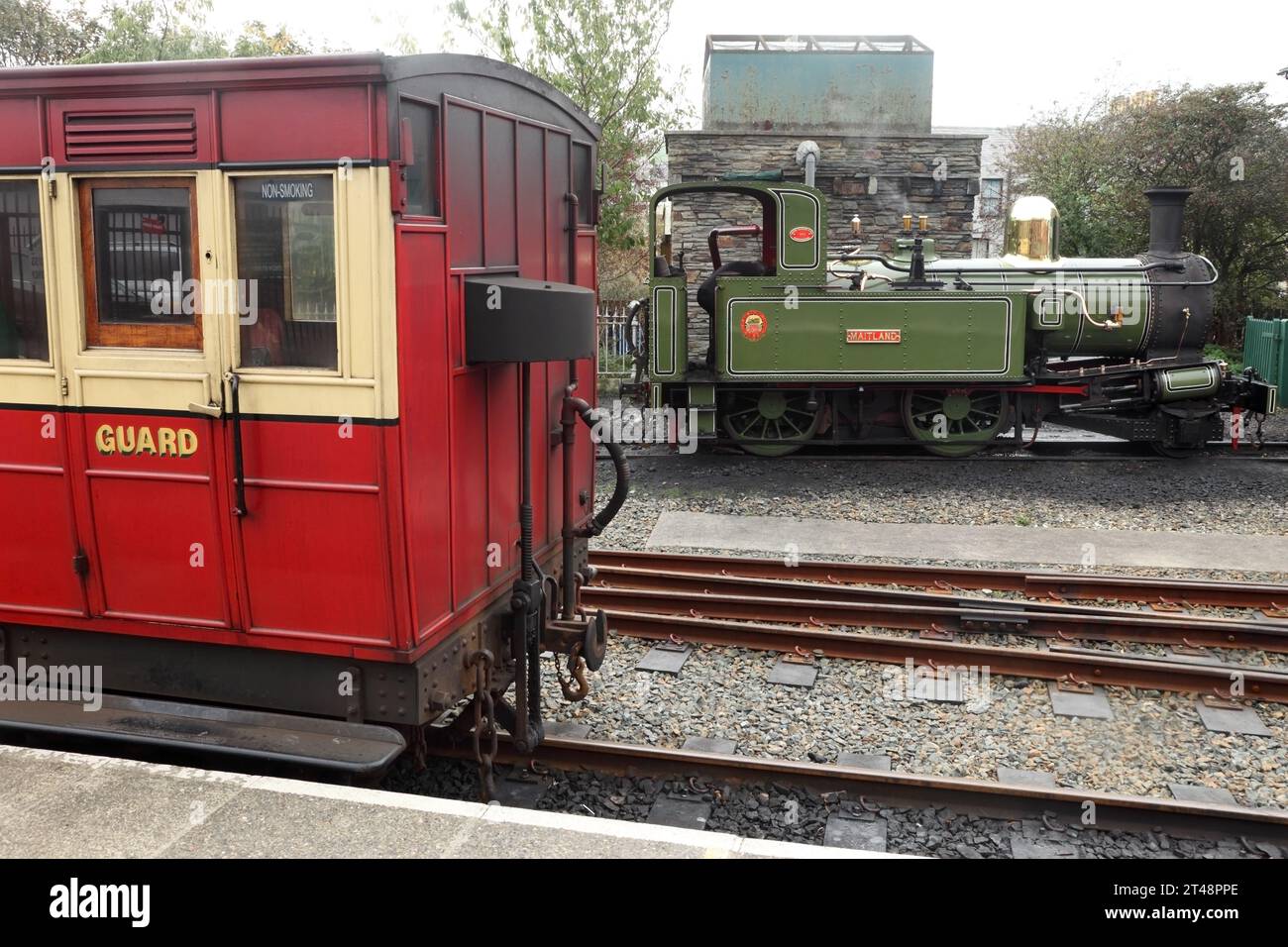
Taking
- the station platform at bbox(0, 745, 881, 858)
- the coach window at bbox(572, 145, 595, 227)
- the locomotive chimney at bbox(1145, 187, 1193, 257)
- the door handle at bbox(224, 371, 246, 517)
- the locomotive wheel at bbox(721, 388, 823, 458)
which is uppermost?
the locomotive chimney at bbox(1145, 187, 1193, 257)

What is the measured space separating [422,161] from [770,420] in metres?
10.2

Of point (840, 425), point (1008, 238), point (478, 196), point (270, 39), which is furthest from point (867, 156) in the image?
point (478, 196)

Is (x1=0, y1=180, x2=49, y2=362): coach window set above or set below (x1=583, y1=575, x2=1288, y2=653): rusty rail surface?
above

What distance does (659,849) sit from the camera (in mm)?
3584

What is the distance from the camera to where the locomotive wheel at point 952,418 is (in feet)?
44.7

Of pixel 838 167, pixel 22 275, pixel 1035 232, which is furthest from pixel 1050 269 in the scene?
pixel 22 275

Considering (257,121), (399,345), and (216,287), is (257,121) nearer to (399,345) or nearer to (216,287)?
(216,287)

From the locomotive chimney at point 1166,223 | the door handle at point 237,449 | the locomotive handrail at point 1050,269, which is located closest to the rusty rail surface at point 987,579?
the door handle at point 237,449

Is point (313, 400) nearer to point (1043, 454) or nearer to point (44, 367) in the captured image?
point (44, 367)

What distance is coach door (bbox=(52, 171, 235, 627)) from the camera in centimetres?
414

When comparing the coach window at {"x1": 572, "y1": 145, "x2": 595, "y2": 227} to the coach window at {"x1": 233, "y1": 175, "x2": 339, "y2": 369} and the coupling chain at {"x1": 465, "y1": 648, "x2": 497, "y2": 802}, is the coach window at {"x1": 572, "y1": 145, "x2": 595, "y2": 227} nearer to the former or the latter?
the coach window at {"x1": 233, "y1": 175, "x2": 339, "y2": 369}

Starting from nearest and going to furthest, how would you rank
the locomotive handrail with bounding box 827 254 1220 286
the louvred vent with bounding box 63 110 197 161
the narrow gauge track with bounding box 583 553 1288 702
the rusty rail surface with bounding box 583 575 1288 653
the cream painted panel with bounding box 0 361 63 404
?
the louvred vent with bounding box 63 110 197 161
the cream painted panel with bounding box 0 361 63 404
the narrow gauge track with bounding box 583 553 1288 702
the rusty rail surface with bounding box 583 575 1288 653
the locomotive handrail with bounding box 827 254 1220 286

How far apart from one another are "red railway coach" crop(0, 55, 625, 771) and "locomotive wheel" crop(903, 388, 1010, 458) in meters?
9.59

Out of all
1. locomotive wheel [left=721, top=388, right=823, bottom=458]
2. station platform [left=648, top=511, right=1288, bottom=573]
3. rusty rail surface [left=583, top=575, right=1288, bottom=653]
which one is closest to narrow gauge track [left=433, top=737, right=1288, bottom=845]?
rusty rail surface [left=583, top=575, right=1288, bottom=653]
